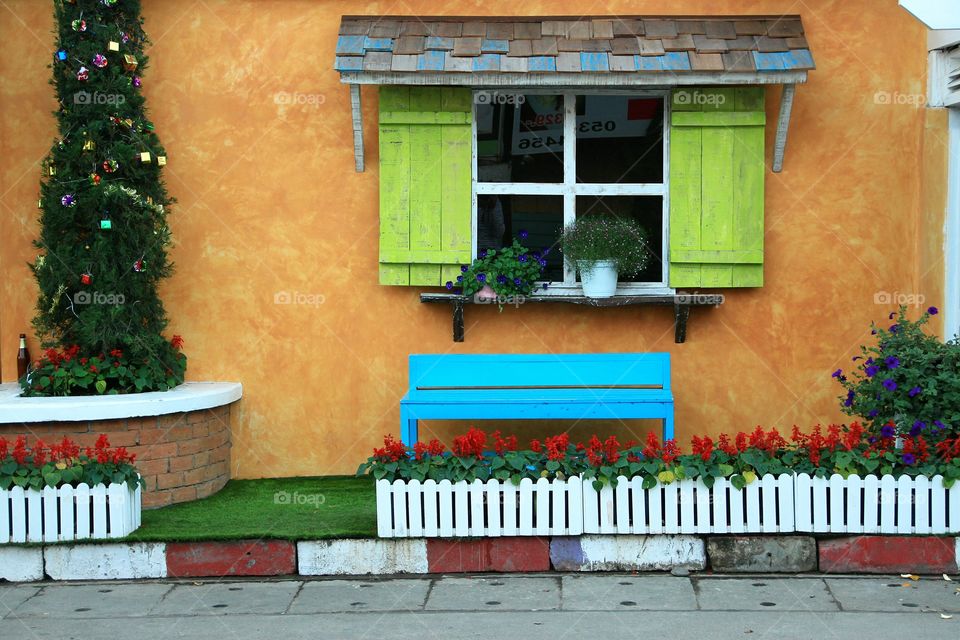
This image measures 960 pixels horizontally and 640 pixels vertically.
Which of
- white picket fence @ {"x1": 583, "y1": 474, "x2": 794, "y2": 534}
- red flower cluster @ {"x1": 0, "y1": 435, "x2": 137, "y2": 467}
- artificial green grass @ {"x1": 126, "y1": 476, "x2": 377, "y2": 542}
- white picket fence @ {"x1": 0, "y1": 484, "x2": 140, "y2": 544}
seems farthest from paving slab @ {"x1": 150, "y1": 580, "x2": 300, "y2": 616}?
white picket fence @ {"x1": 583, "y1": 474, "x2": 794, "y2": 534}

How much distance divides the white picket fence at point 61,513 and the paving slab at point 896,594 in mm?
3875

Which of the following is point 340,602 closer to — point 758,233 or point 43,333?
point 43,333

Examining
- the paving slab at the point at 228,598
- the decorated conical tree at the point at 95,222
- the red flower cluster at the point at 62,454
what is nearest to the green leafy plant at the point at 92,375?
the decorated conical tree at the point at 95,222

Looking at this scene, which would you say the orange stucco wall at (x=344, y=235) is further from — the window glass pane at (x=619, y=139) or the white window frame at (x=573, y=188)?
the window glass pane at (x=619, y=139)

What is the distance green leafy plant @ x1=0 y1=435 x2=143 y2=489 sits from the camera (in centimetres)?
620

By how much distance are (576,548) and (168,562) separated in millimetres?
2240

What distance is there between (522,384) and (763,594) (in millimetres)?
2432

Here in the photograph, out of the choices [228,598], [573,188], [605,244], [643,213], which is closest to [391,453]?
[228,598]

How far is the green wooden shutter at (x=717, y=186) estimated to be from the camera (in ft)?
25.2

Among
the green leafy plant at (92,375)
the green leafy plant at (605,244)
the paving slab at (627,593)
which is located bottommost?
the paving slab at (627,593)

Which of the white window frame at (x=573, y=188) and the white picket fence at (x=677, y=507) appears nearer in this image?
the white picket fence at (x=677, y=507)

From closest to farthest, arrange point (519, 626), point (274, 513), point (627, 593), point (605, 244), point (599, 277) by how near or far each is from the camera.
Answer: point (519, 626), point (627, 593), point (274, 513), point (605, 244), point (599, 277)

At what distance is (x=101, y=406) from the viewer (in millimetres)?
6887

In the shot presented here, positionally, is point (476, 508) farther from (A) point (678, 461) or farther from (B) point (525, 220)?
(B) point (525, 220)
